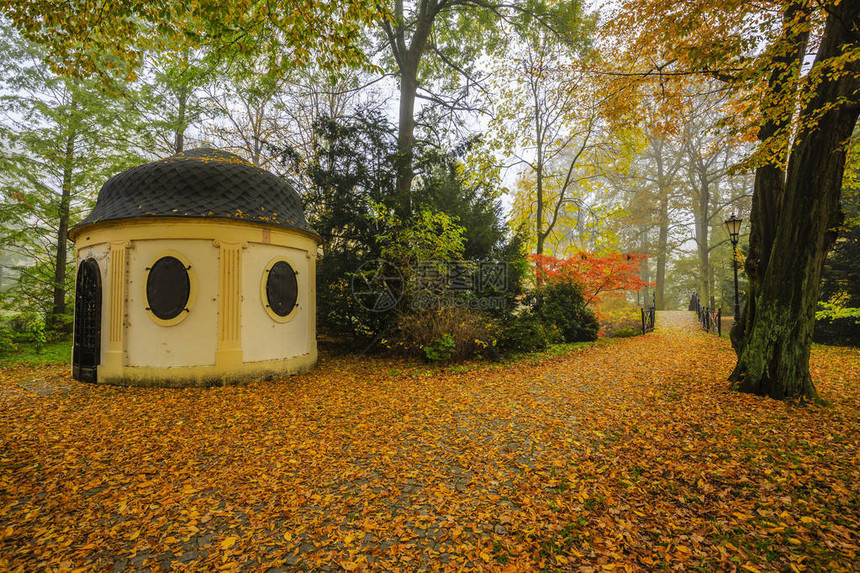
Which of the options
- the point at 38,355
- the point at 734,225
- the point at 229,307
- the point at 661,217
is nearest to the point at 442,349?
the point at 229,307

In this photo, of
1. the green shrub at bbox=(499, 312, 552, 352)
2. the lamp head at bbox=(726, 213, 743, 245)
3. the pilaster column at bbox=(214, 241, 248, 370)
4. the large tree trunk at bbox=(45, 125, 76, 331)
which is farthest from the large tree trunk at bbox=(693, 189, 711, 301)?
the large tree trunk at bbox=(45, 125, 76, 331)

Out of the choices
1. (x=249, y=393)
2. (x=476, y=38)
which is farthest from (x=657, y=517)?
(x=476, y=38)

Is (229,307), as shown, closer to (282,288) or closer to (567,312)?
(282,288)

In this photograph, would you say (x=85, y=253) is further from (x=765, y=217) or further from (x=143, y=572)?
(x=765, y=217)

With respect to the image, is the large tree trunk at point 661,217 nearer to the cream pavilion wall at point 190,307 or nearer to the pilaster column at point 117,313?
the cream pavilion wall at point 190,307

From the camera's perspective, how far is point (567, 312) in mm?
13641

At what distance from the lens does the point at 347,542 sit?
2799mm

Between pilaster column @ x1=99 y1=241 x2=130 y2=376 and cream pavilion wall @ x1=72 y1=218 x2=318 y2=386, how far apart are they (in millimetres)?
18

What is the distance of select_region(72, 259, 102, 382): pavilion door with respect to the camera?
7.78 metres

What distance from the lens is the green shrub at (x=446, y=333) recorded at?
918 centimetres

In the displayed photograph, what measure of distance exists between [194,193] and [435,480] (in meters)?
7.91

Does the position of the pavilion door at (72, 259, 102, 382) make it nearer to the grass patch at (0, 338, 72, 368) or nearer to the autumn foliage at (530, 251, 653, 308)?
the grass patch at (0, 338, 72, 368)

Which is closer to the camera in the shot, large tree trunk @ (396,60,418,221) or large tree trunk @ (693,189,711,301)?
large tree trunk @ (396,60,418,221)

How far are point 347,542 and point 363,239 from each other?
8.61 metres
